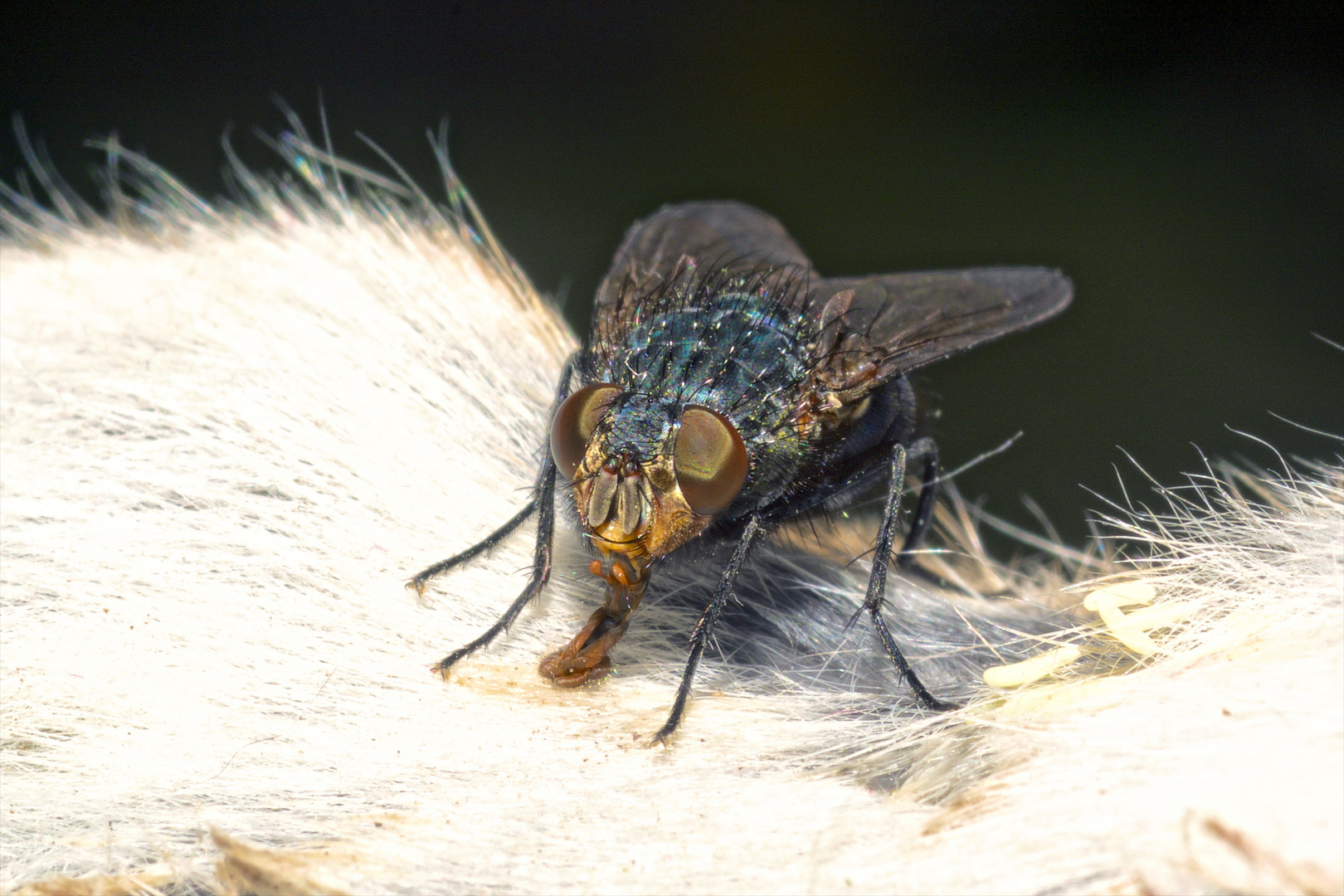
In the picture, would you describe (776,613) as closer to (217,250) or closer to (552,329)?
(552,329)

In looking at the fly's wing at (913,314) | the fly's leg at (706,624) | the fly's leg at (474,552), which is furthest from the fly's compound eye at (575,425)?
the fly's wing at (913,314)

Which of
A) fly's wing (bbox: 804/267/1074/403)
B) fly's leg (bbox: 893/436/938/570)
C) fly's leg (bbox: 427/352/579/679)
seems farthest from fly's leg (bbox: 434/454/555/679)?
fly's leg (bbox: 893/436/938/570)

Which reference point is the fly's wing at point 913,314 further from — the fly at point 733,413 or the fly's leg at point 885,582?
the fly's leg at point 885,582

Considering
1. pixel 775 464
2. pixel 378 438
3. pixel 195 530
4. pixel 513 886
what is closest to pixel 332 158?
pixel 378 438

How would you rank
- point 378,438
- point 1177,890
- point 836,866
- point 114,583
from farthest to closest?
1. point 378,438
2. point 114,583
3. point 836,866
4. point 1177,890

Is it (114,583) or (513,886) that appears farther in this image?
(114,583)

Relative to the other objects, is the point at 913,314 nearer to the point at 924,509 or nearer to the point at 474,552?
the point at 924,509
